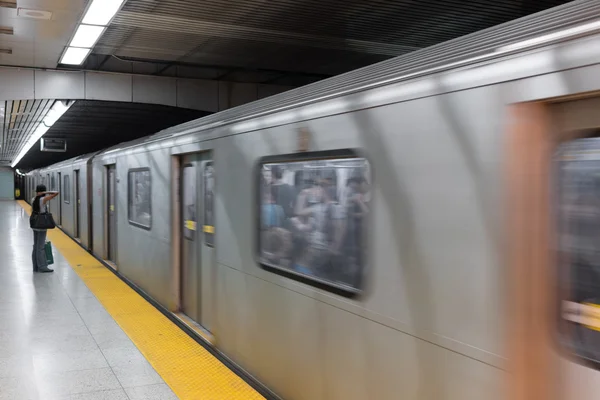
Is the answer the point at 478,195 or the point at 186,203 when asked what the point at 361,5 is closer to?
the point at 186,203

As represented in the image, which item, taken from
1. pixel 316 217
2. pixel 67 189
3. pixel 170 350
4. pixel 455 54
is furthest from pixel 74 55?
pixel 67 189

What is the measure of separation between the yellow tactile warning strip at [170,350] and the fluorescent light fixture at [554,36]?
10.0 ft

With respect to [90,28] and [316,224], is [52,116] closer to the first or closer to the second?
[90,28]

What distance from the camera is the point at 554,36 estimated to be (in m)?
1.97

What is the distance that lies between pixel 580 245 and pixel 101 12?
17.8 feet

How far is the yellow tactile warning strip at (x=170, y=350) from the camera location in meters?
4.31

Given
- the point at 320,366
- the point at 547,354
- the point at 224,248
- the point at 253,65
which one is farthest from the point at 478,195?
the point at 253,65

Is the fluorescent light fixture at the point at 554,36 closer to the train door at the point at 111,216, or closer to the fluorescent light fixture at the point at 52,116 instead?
the train door at the point at 111,216

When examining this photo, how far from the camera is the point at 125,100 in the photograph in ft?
36.1

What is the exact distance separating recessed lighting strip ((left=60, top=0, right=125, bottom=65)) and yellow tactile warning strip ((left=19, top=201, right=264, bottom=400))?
329 centimetres

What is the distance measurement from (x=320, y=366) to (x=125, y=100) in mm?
8873

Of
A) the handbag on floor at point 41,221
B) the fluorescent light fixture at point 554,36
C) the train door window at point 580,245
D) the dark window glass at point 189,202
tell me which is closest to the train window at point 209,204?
the dark window glass at point 189,202

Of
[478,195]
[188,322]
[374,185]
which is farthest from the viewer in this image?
[188,322]

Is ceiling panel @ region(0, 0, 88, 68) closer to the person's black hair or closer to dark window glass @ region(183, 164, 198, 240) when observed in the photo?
dark window glass @ region(183, 164, 198, 240)
